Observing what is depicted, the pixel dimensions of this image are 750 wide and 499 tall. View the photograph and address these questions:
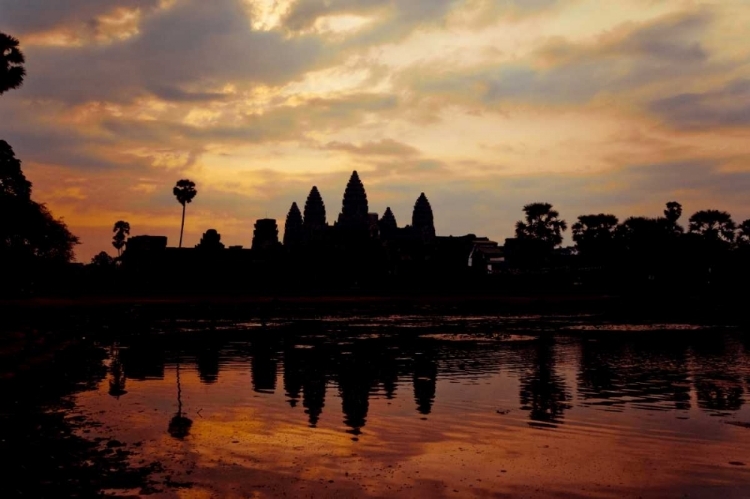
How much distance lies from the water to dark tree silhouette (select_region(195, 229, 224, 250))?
99556 mm

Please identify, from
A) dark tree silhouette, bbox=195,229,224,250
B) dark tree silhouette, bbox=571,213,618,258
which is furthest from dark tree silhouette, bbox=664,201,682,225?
dark tree silhouette, bbox=195,229,224,250

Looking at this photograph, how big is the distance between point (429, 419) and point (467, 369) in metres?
11.4

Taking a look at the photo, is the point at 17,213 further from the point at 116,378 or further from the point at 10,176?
Result: the point at 116,378

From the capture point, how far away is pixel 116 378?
2819 centimetres

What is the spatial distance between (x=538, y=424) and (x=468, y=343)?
24.0 m

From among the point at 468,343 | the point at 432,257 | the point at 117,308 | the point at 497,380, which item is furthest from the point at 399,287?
the point at 497,380

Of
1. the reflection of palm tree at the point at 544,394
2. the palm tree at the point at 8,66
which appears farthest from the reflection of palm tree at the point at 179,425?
the palm tree at the point at 8,66

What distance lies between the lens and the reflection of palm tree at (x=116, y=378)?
24506mm

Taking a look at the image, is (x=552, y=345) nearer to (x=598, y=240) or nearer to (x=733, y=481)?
(x=733, y=481)

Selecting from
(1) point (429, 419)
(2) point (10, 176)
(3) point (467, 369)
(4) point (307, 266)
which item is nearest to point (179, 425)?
(1) point (429, 419)

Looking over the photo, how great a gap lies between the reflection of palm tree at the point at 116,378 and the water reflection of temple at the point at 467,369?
45 mm

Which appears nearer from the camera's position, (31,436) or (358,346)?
(31,436)

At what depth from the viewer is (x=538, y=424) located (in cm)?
1922

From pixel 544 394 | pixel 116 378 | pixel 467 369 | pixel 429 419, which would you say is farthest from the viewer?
pixel 467 369
